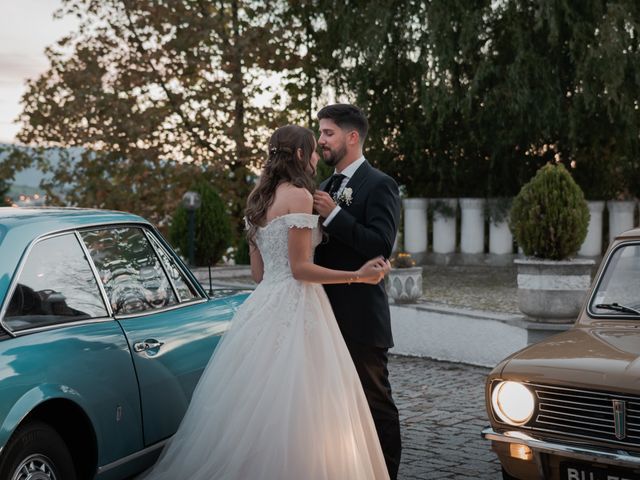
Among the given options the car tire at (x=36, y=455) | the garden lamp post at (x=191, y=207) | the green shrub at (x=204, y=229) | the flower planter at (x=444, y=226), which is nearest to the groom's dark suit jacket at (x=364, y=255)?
the car tire at (x=36, y=455)

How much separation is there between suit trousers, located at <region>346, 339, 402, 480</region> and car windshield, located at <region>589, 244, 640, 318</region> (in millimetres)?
1369

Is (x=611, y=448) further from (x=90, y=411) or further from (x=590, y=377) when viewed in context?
(x=90, y=411)

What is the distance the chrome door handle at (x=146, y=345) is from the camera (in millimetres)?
5363

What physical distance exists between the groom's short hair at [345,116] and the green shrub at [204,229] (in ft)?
47.7

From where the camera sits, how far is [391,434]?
18.6 feet

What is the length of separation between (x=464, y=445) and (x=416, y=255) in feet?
45.5

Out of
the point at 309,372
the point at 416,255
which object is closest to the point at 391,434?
the point at 309,372

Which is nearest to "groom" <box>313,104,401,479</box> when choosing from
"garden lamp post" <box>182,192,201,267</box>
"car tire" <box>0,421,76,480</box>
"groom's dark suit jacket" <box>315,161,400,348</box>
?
"groom's dark suit jacket" <box>315,161,400,348</box>

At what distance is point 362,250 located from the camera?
211 inches

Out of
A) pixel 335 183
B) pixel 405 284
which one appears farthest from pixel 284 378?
pixel 405 284

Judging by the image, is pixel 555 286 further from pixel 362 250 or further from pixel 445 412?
pixel 362 250

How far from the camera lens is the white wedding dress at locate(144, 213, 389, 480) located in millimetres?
5059

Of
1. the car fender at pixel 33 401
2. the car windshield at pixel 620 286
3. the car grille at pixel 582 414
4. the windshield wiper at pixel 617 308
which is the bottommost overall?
the car grille at pixel 582 414

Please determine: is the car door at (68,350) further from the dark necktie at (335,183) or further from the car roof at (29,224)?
the dark necktie at (335,183)
